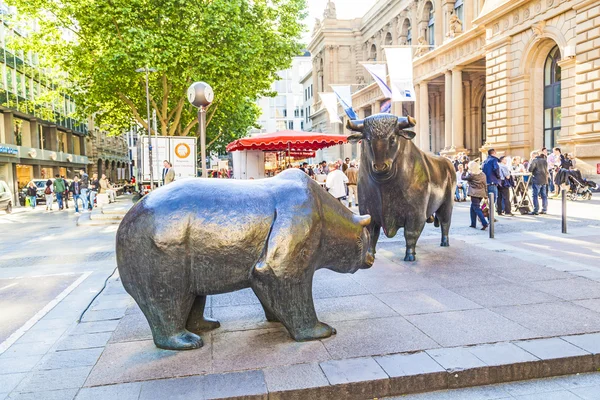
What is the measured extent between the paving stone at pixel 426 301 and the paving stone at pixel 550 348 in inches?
40.1

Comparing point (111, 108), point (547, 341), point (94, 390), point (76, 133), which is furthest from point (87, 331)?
point (76, 133)

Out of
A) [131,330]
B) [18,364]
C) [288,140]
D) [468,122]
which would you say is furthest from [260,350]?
[468,122]

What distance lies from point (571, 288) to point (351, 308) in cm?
266

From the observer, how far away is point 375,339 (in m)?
4.21

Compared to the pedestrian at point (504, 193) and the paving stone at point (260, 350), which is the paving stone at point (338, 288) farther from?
the pedestrian at point (504, 193)

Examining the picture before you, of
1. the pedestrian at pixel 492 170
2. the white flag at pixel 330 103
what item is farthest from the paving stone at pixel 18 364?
the white flag at pixel 330 103

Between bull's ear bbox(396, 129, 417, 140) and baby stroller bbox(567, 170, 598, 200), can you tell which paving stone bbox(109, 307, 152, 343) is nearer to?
bull's ear bbox(396, 129, 417, 140)

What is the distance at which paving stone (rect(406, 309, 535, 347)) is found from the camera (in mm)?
4168

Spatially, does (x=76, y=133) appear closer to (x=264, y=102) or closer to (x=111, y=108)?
(x=111, y=108)

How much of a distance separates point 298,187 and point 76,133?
53.3m

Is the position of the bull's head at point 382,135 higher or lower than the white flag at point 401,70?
lower

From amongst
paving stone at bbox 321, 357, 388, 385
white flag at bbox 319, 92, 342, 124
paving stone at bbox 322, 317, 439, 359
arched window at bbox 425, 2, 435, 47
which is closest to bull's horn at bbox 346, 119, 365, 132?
paving stone at bbox 322, 317, 439, 359

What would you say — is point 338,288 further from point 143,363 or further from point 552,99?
point 552,99

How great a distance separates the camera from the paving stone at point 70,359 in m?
3.92
